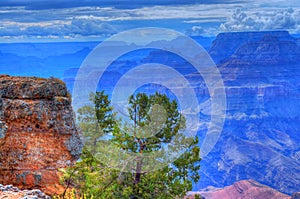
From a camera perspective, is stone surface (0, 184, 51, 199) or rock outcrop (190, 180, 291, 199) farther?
rock outcrop (190, 180, 291, 199)

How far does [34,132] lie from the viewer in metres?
21.6

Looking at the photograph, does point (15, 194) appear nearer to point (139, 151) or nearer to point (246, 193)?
point (139, 151)

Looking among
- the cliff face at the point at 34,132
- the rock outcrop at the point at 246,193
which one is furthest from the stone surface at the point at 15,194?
the rock outcrop at the point at 246,193

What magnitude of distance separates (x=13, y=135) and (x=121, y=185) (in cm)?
656

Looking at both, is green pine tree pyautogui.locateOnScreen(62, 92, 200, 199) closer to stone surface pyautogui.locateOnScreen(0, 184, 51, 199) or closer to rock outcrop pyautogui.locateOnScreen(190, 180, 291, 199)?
stone surface pyautogui.locateOnScreen(0, 184, 51, 199)

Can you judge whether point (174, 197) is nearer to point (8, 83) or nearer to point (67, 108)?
point (67, 108)

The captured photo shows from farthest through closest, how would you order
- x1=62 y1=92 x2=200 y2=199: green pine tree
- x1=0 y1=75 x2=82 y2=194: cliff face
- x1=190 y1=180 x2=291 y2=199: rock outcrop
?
x1=190 y1=180 x2=291 y2=199: rock outcrop < x1=62 y1=92 x2=200 y2=199: green pine tree < x1=0 y1=75 x2=82 y2=194: cliff face

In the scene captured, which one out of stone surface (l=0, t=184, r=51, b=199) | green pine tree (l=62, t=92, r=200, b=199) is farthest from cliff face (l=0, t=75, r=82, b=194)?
stone surface (l=0, t=184, r=51, b=199)

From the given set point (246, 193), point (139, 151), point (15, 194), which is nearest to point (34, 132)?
point (15, 194)

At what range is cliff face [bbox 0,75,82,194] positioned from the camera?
21.2m

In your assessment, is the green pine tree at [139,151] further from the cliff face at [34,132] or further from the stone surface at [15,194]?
the stone surface at [15,194]

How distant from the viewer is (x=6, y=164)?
21.7 metres

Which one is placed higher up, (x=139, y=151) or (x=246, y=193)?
(x=246, y=193)

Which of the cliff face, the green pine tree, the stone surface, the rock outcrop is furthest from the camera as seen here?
the rock outcrop
